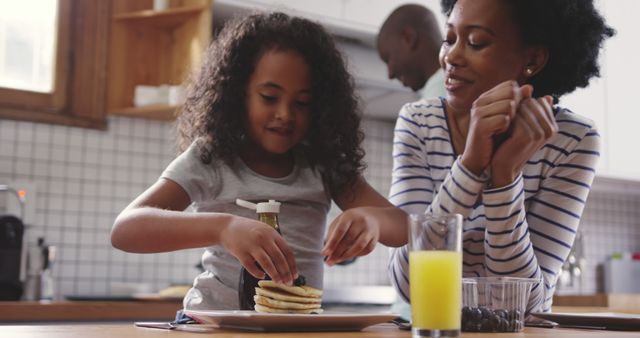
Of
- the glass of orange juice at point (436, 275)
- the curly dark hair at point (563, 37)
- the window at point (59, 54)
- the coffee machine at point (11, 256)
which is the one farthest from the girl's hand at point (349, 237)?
the window at point (59, 54)

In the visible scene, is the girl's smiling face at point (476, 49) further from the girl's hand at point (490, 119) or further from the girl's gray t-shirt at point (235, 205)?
the girl's gray t-shirt at point (235, 205)

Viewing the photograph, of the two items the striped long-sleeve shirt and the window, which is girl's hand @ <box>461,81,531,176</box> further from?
the window

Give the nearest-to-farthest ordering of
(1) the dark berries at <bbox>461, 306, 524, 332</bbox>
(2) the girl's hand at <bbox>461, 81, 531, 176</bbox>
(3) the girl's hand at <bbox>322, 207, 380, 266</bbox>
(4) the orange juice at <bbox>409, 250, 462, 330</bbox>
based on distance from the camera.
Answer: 1. (4) the orange juice at <bbox>409, 250, 462, 330</bbox>
2. (1) the dark berries at <bbox>461, 306, 524, 332</bbox>
3. (3) the girl's hand at <bbox>322, 207, 380, 266</bbox>
4. (2) the girl's hand at <bbox>461, 81, 531, 176</bbox>

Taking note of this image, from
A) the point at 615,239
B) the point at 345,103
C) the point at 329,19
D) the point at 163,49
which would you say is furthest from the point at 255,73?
the point at 615,239

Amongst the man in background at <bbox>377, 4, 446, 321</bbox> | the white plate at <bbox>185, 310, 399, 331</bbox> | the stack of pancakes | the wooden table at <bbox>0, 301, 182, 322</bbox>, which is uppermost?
the man in background at <bbox>377, 4, 446, 321</bbox>

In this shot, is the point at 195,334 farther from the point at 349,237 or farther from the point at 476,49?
the point at 476,49

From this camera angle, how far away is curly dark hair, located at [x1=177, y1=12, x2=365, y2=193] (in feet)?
4.98

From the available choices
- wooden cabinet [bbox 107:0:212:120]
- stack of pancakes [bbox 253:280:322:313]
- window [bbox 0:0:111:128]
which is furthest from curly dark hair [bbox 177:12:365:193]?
window [bbox 0:0:111:128]

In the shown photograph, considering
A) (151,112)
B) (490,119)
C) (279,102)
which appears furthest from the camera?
(151,112)

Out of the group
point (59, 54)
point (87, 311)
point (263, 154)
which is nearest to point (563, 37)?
point (263, 154)

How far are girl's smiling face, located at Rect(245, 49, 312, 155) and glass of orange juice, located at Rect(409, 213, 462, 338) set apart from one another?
1.89 ft

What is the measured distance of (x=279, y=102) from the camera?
142 centimetres

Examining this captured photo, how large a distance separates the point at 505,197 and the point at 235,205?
1.58ft

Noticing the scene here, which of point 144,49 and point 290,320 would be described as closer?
point 290,320
